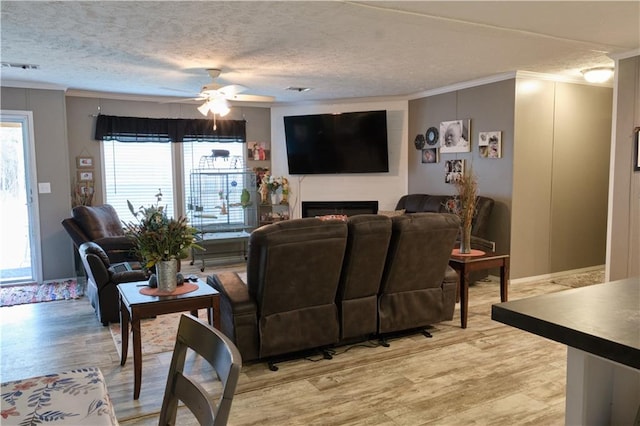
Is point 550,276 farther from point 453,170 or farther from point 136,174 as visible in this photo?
point 136,174

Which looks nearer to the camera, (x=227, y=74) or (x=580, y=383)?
(x=580, y=383)

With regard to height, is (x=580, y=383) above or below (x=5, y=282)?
above

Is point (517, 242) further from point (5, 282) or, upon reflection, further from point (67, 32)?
point (5, 282)

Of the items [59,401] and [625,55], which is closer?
[59,401]

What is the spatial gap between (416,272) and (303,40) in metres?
2.26

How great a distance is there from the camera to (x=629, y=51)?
4.67 metres

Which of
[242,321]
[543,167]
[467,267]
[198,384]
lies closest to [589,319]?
[198,384]

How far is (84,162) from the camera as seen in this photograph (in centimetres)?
689

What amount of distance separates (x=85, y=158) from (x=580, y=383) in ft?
23.2

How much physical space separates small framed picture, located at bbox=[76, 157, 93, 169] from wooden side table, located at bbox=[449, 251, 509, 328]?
5430mm

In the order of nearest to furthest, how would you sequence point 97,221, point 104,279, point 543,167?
1. point 104,279
2. point 97,221
3. point 543,167

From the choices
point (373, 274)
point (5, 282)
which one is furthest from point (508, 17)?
point (5, 282)

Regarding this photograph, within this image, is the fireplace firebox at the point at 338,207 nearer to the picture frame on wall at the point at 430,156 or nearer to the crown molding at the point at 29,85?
the picture frame on wall at the point at 430,156

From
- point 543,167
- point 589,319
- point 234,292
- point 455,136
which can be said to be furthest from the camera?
point 455,136
